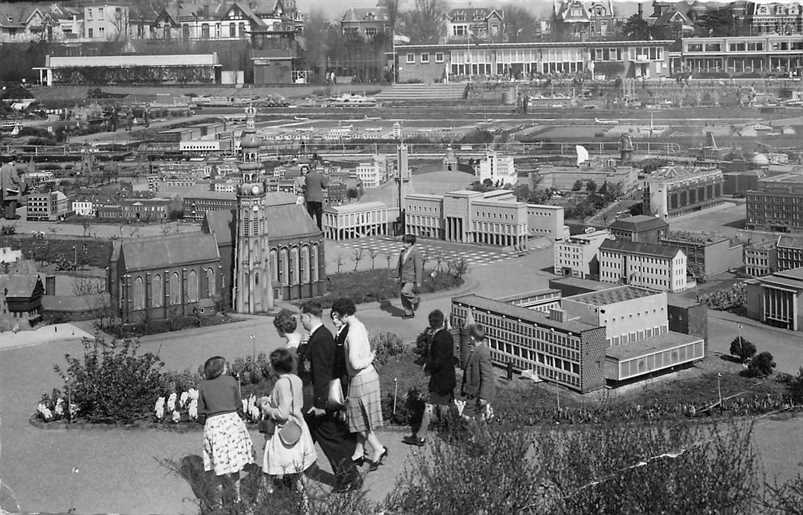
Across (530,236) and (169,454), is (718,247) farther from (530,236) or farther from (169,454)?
(169,454)

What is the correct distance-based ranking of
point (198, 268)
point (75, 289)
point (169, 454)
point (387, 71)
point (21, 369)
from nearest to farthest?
point (169, 454) → point (21, 369) → point (198, 268) → point (75, 289) → point (387, 71)

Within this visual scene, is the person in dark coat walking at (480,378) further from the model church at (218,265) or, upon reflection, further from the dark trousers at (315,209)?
the dark trousers at (315,209)

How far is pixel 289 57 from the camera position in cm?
2734

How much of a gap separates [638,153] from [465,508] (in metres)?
14.7

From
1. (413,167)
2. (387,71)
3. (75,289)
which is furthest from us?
(387,71)

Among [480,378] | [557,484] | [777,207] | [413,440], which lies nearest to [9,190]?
[777,207]

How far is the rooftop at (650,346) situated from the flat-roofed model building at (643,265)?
192cm

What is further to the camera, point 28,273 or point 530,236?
point 530,236

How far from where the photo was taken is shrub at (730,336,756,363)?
6535 mm

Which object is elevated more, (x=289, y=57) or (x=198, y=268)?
(x=289, y=57)

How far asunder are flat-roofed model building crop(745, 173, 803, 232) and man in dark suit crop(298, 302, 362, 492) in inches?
328

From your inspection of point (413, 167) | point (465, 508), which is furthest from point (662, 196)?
point (465, 508)

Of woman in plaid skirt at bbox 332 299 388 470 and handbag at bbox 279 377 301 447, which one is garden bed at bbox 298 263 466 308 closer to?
woman in plaid skirt at bbox 332 299 388 470

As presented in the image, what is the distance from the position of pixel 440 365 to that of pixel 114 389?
1727mm
